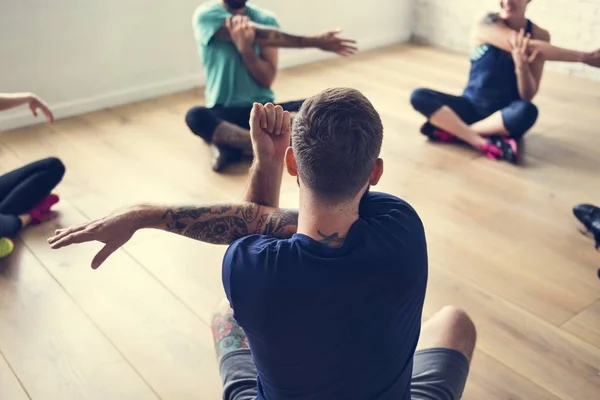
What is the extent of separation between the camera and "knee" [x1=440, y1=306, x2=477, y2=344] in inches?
58.0

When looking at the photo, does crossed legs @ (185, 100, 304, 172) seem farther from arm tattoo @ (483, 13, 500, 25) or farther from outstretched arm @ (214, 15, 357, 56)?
arm tattoo @ (483, 13, 500, 25)

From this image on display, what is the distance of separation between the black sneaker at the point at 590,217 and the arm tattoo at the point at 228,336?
134cm

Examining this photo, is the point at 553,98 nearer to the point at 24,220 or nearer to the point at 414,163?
the point at 414,163

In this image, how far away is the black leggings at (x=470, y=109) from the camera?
2.83m

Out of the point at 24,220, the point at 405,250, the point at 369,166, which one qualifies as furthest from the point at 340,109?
the point at 24,220

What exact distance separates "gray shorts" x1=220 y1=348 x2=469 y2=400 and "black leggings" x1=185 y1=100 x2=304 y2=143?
1550mm

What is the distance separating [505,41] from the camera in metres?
2.82

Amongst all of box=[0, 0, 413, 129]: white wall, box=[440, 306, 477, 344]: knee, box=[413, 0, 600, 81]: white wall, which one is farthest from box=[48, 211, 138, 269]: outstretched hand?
box=[413, 0, 600, 81]: white wall

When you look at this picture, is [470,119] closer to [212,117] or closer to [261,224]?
[212,117]

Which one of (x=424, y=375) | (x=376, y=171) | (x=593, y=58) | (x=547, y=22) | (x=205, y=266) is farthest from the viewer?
(x=547, y=22)

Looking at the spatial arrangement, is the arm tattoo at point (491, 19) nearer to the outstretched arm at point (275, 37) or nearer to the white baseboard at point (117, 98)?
the outstretched arm at point (275, 37)

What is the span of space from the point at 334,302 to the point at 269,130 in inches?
18.7

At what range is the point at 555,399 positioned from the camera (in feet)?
5.35

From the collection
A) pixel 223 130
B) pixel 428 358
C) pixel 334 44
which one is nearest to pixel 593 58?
pixel 334 44
